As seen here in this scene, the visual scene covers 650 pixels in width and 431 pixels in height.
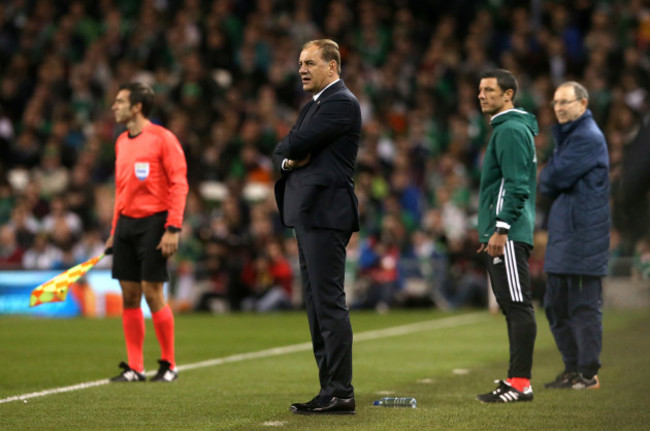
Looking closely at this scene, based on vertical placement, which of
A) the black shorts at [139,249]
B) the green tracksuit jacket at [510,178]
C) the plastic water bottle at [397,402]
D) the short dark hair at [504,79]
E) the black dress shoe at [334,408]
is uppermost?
the short dark hair at [504,79]

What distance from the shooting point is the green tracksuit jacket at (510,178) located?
25.3 ft

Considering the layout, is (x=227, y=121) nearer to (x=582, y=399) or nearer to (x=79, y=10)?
(x=79, y=10)

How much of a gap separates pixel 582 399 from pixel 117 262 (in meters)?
3.67

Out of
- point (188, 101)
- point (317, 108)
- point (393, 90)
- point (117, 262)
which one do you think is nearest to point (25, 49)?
point (188, 101)

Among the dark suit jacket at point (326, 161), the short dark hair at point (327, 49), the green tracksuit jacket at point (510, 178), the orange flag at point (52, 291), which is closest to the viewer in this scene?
the dark suit jacket at point (326, 161)

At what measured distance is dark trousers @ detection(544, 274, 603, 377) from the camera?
882 centimetres

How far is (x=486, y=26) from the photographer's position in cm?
2325

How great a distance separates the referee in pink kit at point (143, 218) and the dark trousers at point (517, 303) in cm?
260

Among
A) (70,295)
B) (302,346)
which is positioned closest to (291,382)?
(302,346)

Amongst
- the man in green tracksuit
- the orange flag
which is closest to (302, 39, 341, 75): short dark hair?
the man in green tracksuit

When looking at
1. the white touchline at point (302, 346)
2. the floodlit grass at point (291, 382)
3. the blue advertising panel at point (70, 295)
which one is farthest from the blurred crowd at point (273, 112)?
the floodlit grass at point (291, 382)

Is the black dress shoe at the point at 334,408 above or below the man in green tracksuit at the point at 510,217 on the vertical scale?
below

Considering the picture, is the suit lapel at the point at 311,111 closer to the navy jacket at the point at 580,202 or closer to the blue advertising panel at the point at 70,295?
the navy jacket at the point at 580,202

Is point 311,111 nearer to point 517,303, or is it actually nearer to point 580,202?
point 517,303
